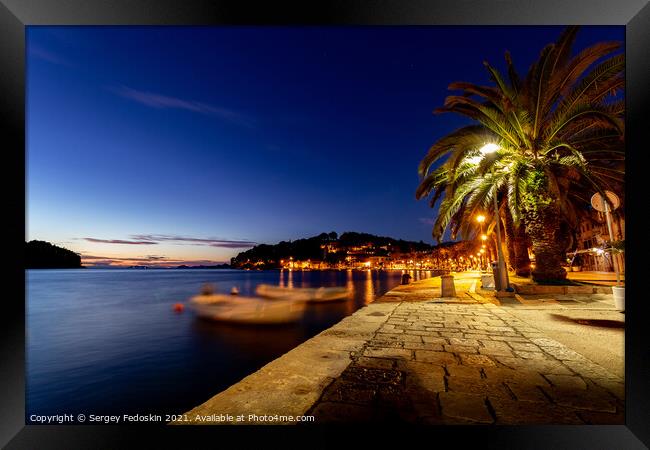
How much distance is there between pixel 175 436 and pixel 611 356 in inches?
190

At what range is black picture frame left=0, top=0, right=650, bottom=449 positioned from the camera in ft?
7.60

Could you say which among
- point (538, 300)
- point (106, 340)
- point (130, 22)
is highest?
point (130, 22)

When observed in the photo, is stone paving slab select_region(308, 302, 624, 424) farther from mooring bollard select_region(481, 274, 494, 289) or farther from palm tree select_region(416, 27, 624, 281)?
mooring bollard select_region(481, 274, 494, 289)

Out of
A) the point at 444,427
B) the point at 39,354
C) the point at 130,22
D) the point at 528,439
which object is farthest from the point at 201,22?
the point at 39,354

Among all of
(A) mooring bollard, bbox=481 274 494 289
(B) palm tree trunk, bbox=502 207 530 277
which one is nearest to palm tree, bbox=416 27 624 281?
(A) mooring bollard, bbox=481 274 494 289

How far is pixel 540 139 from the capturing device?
933 centimetres

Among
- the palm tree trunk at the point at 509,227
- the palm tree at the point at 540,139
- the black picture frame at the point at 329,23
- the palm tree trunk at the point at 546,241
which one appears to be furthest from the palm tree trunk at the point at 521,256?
the black picture frame at the point at 329,23

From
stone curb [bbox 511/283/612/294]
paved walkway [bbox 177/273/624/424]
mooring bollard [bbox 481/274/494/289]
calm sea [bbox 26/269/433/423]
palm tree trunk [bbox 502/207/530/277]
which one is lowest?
calm sea [bbox 26/269/433/423]

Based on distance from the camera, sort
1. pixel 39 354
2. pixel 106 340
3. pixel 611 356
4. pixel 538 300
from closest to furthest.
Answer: pixel 611 356 < pixel 538 300 < pixel 39 354 < pixel 106 340

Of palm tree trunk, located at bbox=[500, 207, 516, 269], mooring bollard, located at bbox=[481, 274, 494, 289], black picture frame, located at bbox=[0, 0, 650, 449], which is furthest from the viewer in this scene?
palm tree trunk, located at bbox=[500, 207, 516, 269]

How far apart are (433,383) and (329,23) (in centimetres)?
341

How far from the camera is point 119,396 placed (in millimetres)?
7828

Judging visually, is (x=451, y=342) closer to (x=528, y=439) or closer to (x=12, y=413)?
(x=528, y=439)

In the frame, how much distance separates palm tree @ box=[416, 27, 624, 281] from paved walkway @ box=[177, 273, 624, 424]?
5.85 meters
